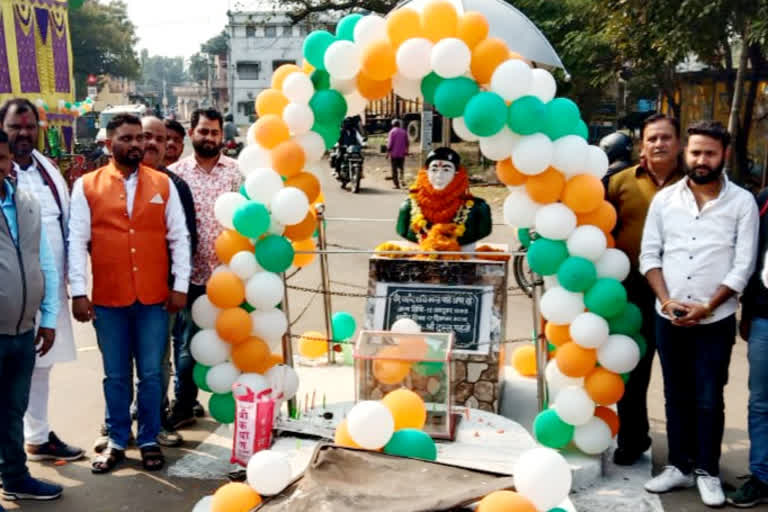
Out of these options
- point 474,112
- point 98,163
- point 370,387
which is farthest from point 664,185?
point 98,163

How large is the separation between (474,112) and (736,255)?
159cm

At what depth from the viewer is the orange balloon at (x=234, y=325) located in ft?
16.3

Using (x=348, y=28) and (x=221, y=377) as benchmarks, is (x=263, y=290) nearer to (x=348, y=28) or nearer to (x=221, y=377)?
(x=221, y=377)

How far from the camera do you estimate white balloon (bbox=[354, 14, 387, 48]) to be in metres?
4.87

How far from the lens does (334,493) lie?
3.32 metres

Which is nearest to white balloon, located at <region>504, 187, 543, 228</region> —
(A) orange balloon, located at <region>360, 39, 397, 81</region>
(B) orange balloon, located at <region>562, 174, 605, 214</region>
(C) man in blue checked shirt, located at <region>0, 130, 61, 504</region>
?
(B) orange balloon, located at <region>562, 174, 605, 214</region>

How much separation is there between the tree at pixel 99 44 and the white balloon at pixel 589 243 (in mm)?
59316

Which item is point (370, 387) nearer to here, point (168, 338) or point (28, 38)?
point (168, 338)

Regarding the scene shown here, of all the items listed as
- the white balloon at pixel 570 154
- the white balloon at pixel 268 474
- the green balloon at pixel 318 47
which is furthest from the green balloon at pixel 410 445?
the green balloon at pixel 318 47

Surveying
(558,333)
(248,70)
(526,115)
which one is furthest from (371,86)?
(248,70)

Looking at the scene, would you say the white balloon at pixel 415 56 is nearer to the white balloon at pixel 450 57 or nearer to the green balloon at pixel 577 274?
the white balloon at pixel 450 57

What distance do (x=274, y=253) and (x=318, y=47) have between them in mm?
1288

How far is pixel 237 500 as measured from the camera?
3.55m

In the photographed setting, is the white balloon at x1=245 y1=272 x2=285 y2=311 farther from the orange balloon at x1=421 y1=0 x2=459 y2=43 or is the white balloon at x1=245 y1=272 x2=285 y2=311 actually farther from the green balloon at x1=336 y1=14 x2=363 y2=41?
the orange balloon at x1=421 y1=0 x2=459 y2=43
